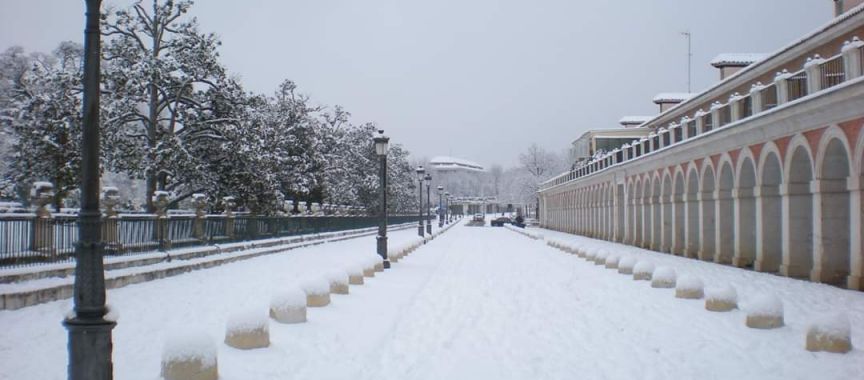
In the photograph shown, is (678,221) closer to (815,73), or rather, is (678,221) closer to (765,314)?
(815,73)

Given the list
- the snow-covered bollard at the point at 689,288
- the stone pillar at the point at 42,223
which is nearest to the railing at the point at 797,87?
the snow-covered bollard at the point at 689,288

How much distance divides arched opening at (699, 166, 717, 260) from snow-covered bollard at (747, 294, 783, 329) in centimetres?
1797

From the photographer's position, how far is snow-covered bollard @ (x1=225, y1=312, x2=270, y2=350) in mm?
9430

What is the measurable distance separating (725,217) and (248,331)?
22545 millimetres

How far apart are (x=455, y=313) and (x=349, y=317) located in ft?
7.05

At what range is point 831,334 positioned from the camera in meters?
9.55

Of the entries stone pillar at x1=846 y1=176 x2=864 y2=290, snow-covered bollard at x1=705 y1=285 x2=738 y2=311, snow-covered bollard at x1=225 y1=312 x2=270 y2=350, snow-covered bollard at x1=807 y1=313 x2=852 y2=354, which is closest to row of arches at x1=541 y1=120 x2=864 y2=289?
stone pillar at x1=846 y1=176 x2=864 y2=290

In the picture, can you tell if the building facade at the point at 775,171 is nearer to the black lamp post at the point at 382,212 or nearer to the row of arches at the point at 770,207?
the row of arches at the point at 770,207

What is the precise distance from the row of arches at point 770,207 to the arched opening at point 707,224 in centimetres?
4

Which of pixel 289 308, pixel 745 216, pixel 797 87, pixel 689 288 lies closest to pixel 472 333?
pixel 289 308

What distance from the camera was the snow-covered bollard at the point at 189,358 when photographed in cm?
732

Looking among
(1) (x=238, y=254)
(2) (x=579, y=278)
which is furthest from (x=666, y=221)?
(1) (x=238, y=254)

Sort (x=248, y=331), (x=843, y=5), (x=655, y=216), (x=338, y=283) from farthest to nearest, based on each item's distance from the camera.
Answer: (x=655, y=216)
(x=843, y=5)
(x=338, y=283)
(x=248, y=331)

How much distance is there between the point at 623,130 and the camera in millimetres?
73625
